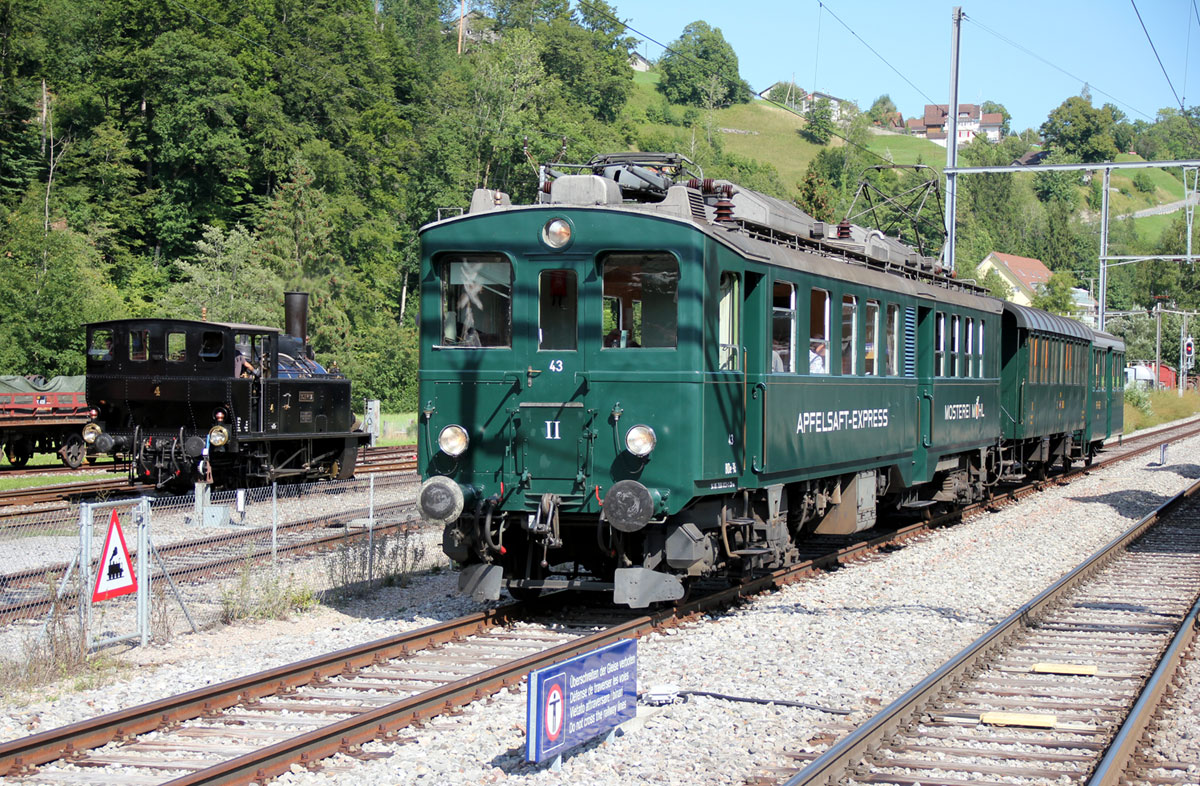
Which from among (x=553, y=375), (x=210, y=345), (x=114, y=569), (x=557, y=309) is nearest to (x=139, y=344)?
(x=210, y=345)

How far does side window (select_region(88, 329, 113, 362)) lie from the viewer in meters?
20.9

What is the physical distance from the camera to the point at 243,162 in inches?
2238

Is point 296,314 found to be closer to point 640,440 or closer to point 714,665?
point 640,440

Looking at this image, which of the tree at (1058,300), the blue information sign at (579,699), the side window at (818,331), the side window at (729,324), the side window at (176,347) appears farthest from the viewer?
the tree at (1058,300)

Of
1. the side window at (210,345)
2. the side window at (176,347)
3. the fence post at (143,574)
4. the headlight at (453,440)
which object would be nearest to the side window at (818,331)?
the headlight at (453,440)

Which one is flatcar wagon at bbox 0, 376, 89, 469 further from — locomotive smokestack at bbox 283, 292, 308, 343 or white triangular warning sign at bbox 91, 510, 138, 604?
white triangular warning sign at bbox 91, 510, 138, 604

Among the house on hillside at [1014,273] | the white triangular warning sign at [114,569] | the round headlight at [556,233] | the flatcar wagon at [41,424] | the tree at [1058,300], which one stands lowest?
the white triangular warning sign at [114,569]

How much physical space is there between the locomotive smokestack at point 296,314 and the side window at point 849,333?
49.8 feet

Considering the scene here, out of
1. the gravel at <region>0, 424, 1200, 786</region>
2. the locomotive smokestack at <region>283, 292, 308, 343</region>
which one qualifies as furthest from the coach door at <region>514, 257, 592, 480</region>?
the locomotive smokestack at <region>283, 292, 308, 343</region>

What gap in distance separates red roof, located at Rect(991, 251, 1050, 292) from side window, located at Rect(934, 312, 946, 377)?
10534cm

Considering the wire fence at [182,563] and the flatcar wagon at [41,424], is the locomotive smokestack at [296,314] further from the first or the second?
the wire fence at [182,563]

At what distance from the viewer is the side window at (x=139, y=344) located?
809 inches

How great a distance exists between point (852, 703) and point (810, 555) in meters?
6.67

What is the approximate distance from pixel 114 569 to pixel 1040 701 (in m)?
7.14
